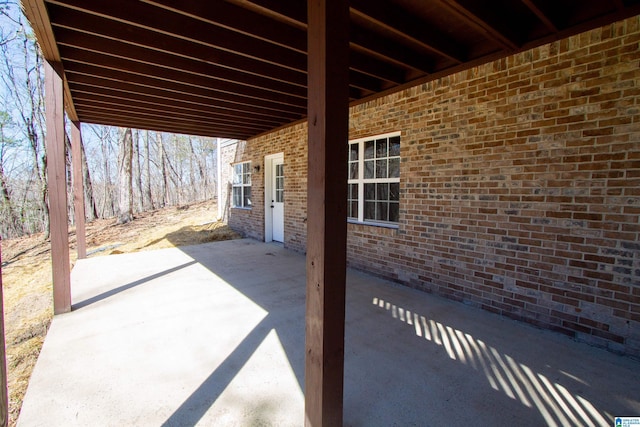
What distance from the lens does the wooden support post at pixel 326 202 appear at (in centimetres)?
150

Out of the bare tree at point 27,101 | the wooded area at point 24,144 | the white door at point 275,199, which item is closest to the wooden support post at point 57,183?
the white door at point 275,199

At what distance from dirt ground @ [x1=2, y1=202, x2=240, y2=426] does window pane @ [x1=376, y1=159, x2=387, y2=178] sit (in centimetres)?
453

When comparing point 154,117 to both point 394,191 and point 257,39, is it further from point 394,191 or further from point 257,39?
point 394,191

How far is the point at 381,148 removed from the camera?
476 centimetres

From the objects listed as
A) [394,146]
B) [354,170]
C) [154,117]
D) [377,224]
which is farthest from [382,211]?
[154,117]

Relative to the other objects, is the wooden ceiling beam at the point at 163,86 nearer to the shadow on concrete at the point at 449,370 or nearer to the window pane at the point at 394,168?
the window pane at the point at 394,168

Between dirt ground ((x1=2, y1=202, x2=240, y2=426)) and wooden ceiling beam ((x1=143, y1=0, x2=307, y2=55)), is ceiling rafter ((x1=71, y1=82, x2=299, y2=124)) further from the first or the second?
dirt ground ((x1=2, y1=202, x2=240, y2=426))

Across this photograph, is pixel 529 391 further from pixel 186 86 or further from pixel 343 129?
pixel 186 86

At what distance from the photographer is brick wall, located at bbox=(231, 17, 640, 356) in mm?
2586

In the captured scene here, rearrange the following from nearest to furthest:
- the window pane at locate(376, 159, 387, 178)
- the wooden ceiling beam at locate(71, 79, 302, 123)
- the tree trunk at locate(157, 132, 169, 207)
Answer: the wooden ceiling beam at locate(71, 79, 302, 123) → the window pane at locate(376, 159, 387, 178) → the tree trunk at locate(157, 132, 169, 207)

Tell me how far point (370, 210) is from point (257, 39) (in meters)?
2.97

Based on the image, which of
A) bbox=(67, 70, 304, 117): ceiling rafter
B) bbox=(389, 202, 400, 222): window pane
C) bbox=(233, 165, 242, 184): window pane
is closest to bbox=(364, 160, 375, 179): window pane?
bbox=(389, 202, 400, 222): window pane

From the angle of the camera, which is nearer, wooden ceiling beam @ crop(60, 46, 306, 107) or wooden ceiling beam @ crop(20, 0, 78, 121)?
wooden ceiling beam @ crop(20, 0, 78, 121)

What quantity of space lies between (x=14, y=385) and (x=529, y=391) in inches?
154
